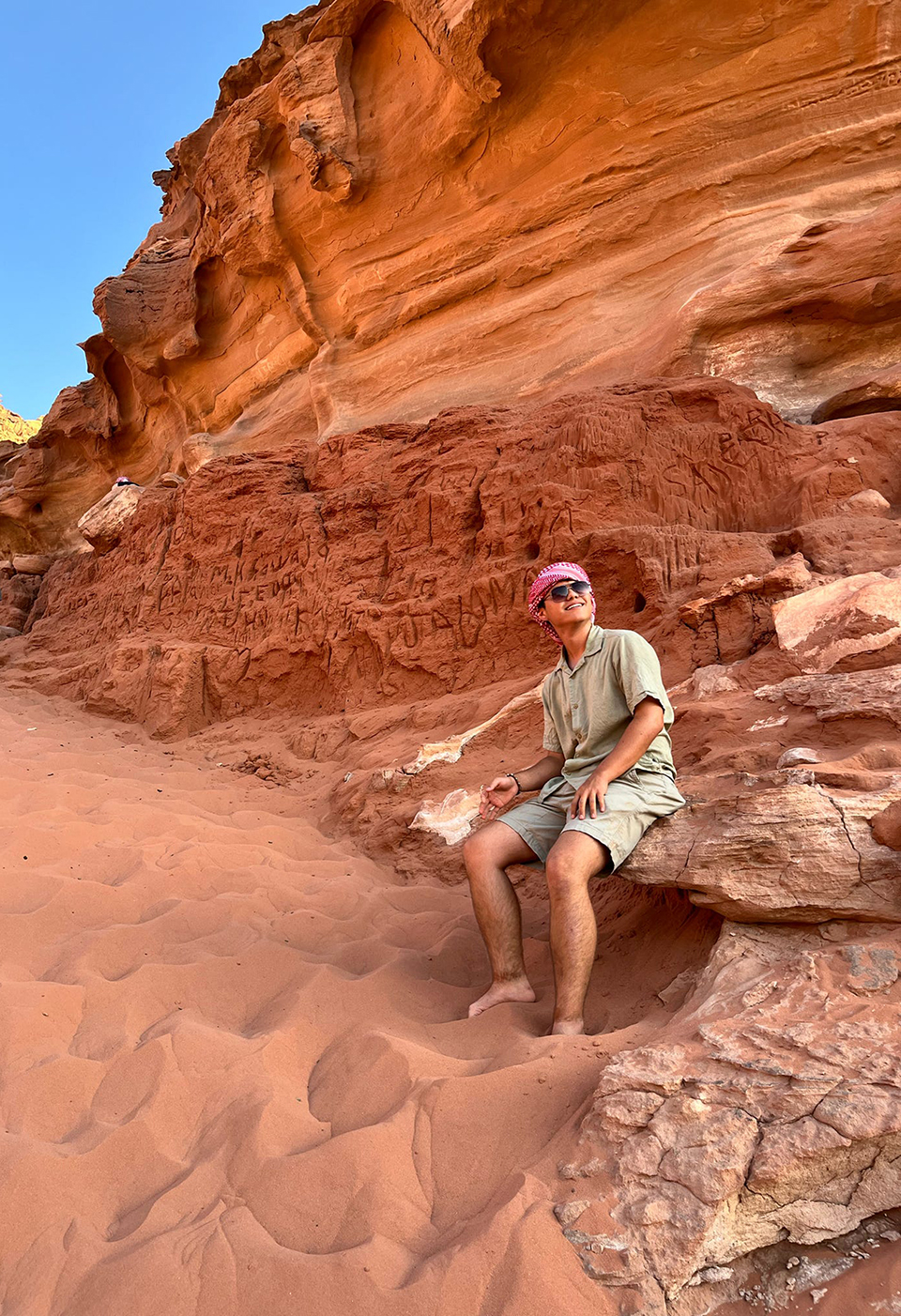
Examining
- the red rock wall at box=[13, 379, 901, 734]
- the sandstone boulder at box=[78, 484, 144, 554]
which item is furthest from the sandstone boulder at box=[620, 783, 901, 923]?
the sandstone boulder at box=[78, 484, 144, 554]

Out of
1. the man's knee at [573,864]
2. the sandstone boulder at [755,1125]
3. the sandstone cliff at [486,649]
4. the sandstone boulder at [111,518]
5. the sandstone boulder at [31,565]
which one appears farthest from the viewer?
the sandstone boulder at [31,565]

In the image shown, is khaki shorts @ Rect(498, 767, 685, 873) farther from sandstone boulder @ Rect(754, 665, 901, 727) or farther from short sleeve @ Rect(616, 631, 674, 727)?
sandstone boulder @ Rect(754, 665, 901, 727)

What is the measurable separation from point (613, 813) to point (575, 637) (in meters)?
0.68

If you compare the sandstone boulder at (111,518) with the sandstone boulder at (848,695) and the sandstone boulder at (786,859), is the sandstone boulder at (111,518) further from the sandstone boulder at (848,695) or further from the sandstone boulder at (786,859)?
the sandstone boulder at (786,859)

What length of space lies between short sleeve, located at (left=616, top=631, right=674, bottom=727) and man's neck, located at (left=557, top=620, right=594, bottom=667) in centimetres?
16

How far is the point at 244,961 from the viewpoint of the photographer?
2.82m

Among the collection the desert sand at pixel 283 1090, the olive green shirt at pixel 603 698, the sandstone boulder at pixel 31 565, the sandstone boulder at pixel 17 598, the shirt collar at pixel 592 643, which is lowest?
the desert sand at pixel 283 1090

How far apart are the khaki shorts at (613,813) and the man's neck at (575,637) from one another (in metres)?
0.44

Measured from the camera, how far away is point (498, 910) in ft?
8.41

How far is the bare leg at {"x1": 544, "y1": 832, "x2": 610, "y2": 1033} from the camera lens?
2.25 metres

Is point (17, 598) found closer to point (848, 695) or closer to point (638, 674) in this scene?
point (638, 674)

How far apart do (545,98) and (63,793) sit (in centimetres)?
743

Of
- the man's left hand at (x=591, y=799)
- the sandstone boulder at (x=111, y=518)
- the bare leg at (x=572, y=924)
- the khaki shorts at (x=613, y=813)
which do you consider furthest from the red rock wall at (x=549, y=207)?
the bare leg at (x=572, y=924)

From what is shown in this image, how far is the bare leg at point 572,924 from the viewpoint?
225 centimetres
